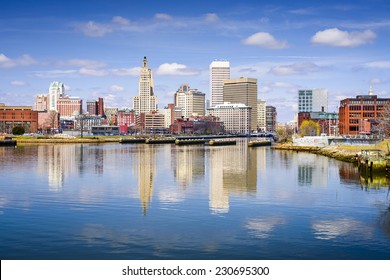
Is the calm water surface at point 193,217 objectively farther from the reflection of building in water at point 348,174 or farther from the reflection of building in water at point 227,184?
the reflection of building in water at point 348,174

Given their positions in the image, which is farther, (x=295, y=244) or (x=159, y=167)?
(x=159, y=167)

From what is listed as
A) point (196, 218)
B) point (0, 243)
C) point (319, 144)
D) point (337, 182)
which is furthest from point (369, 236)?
point (319, 144)

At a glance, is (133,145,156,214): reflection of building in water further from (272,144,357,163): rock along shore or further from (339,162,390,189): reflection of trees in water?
(272,144,357,163): rock along shore

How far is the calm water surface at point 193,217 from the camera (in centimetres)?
2994

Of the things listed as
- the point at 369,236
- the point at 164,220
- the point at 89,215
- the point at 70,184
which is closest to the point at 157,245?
the point at 164,220

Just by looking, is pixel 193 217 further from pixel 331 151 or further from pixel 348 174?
pixel 331 151

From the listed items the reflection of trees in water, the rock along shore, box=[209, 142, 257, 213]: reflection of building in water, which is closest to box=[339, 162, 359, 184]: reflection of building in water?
the reflection of trees in water

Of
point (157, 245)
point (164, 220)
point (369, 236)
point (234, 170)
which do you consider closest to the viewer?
point (157, 245)

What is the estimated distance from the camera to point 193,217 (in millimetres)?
39219

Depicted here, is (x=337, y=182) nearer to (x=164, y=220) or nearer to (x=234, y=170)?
(x=234, y=170)

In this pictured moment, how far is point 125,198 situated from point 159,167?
116 ft

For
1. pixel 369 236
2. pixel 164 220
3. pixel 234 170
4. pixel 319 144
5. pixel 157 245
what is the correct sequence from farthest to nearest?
1. pixel 319 144
2. pixel 234 170
3. pixel 164 220
4. pixel 369 236
5. pixel 157 245

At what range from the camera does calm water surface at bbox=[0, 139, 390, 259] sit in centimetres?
2994

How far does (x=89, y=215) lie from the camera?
132 feet
